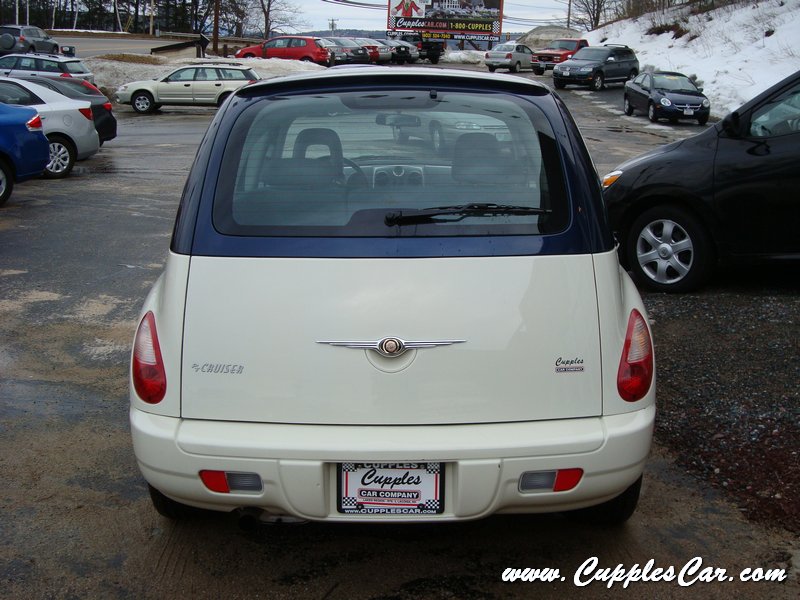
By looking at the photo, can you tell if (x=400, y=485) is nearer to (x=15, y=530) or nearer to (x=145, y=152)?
(x=15, y=530)

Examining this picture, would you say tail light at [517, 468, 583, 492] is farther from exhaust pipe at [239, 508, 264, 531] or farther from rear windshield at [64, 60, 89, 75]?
rear windshield at [64, 60, 89, 75]

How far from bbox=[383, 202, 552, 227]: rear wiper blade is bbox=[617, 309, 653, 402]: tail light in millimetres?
530

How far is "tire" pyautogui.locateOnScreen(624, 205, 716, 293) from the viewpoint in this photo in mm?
6961

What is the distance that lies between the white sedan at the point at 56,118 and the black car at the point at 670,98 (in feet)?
57.2

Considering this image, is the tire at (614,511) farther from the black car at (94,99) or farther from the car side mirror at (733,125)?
the black car at (94,99)

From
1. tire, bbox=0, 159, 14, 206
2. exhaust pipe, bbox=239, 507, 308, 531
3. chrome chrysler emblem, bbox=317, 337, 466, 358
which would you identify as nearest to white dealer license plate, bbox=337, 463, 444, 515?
exhaust pipe, bbox=239, 507, 308, 531

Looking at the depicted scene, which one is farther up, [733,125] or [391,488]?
[733,125]

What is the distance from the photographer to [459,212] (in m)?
3.13

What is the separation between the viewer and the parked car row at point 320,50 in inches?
1769

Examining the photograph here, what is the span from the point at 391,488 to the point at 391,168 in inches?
48.6

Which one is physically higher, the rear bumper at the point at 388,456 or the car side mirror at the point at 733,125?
the car side mirror at the point at 733,125

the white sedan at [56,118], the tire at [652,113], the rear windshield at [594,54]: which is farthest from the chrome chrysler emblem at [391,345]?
the rear windshield at [594,54]

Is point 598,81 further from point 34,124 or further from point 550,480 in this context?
point 550,480

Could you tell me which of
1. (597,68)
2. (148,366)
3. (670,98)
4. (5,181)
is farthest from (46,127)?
(597,68)
